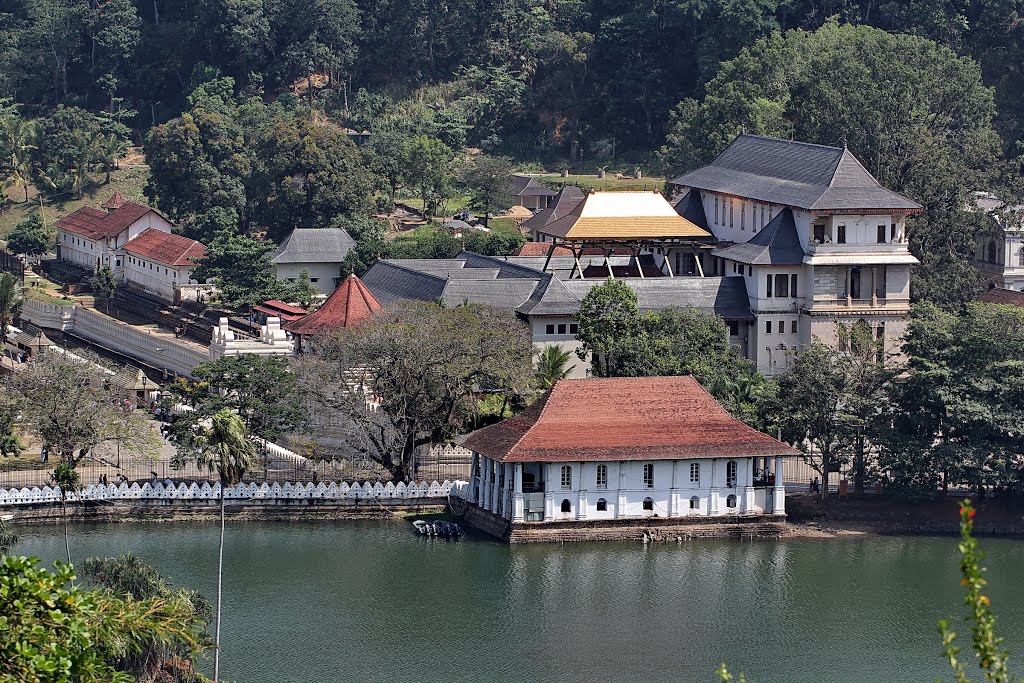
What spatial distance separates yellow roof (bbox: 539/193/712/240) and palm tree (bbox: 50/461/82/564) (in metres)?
21.0

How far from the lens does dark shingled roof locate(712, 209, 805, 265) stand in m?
71.8

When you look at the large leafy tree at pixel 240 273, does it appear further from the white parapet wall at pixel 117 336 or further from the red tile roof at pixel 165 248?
the white parapet wall at pixel 117 336

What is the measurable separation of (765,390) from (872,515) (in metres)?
4.64

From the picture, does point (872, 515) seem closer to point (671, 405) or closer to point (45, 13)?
point (671, 405)

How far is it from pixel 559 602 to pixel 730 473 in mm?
8214

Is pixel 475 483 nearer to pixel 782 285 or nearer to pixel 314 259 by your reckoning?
pixel 782 285

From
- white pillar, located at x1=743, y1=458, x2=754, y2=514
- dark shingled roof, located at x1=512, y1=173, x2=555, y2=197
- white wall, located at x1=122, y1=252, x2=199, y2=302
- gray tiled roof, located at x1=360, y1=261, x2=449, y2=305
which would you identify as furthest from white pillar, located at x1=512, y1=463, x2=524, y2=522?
dark shingled roof, located at x1=512, y1=173, x2=555, y2=197

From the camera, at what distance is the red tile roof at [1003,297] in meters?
78.8

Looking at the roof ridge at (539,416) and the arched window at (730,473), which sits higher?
the roof ridge at (539,416)

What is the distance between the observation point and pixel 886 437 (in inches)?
2352

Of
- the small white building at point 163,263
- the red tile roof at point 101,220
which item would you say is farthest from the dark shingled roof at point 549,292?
the red tile roof at point 101,220

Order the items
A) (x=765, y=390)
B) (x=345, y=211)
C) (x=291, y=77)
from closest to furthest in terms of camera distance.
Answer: (x=765, y=390), (x=345, y=211), (x=291, y=77)

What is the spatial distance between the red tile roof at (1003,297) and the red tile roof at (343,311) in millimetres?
21236

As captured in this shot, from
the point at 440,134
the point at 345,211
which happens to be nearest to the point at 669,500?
the point at 345,211
